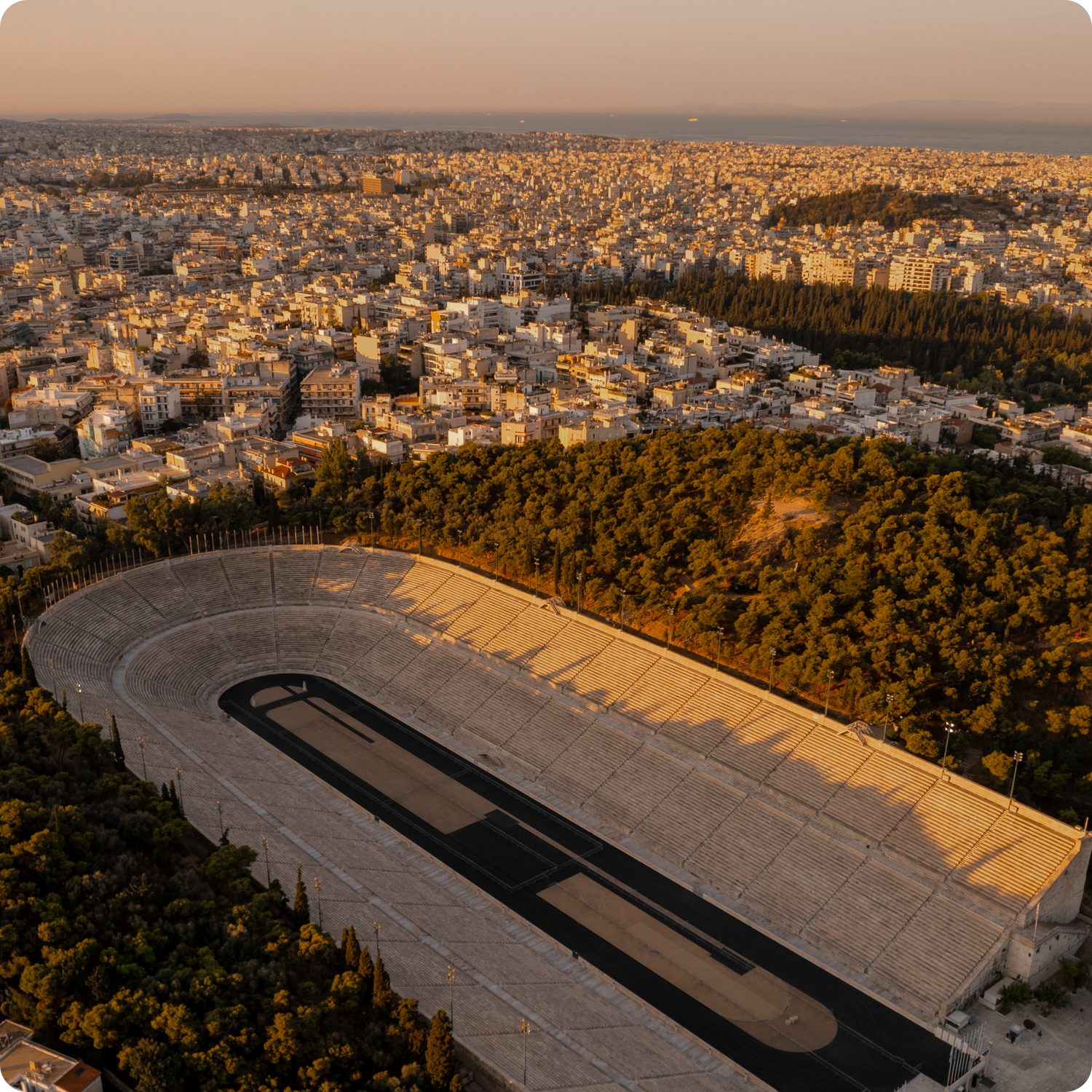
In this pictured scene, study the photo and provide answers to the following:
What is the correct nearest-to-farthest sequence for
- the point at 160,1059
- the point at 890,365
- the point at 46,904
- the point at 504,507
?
the point at 160,1059 < the point at 46,904 < the point at 504,507 < the point at 890,365

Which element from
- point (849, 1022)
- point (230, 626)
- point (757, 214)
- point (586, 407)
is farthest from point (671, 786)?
point (757, 214)

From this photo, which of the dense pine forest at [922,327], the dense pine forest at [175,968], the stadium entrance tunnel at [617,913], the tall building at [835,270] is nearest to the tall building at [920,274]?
the tall building at [835,270]

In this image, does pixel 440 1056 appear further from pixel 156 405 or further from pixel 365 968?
pixel 156 405

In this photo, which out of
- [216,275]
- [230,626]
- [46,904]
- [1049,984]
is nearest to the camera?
[46,904]

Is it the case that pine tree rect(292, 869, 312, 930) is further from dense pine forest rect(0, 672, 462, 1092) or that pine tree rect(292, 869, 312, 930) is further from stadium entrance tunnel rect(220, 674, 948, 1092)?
stadium entrance tunnel rect(220, 674, 948, 1092)

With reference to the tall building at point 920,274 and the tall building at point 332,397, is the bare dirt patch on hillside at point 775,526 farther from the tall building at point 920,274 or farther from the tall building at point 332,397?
the tall building at point 920,274

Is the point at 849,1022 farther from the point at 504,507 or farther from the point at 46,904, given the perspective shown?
the point at 504,507

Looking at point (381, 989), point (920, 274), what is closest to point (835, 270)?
point (920, 274)
